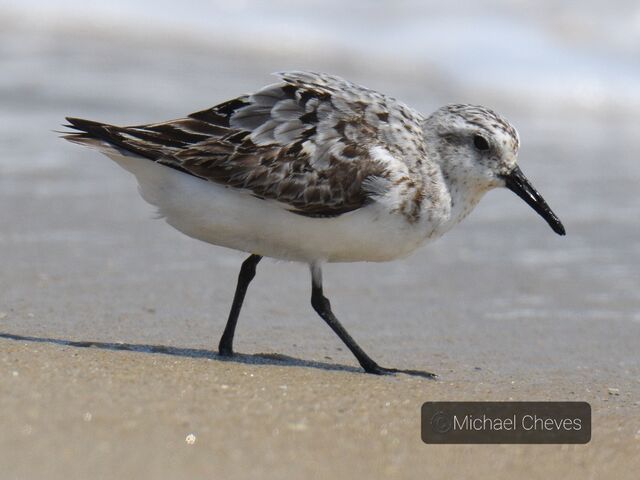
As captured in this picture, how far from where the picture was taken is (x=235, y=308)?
6211 mm

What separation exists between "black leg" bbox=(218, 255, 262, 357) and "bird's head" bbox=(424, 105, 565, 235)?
1.15m

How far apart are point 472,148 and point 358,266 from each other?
2319 mm

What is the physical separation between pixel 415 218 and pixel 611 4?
36.8 feet

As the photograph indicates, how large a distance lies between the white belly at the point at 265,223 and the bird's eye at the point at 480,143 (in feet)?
1.96

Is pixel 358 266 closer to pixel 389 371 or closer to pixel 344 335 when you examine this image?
pixel 344 335

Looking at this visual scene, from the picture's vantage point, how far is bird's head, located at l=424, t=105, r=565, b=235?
6078 mm

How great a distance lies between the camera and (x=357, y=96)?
19.9 ft

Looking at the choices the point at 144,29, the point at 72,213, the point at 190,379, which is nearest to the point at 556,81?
the point at 144,29

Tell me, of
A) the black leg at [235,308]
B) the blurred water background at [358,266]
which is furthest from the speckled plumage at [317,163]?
the blurred water background at [358,266]

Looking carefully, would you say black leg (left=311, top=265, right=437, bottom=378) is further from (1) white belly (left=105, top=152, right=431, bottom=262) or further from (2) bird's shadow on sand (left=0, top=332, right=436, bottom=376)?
(1) white belly (left=105, top=152, right=431, bottom=262)

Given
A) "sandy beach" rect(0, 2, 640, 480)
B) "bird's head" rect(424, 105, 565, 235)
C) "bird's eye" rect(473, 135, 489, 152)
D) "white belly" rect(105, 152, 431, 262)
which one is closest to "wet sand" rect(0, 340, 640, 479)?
"sandy beach" rect(0, 2, 640, 480)

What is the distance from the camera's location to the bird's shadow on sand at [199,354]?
578cm

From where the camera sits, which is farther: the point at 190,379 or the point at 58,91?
the point at 58,91

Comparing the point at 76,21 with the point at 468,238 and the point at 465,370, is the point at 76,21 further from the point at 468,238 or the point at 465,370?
the point at 465,370
